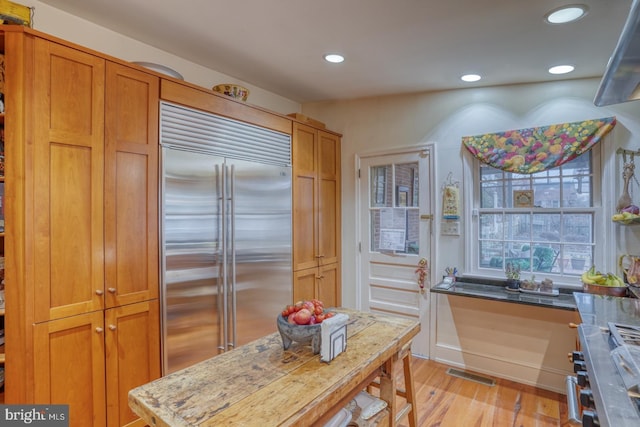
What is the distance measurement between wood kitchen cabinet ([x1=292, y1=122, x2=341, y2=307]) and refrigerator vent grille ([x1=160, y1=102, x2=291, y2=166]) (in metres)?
0.25

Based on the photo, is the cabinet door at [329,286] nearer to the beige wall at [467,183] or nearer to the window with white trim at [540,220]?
the beige wall at [467,183]

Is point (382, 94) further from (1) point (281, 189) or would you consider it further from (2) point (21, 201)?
(2) point (21, 201)

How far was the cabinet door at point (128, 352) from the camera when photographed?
6.17ft

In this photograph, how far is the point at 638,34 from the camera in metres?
1.17

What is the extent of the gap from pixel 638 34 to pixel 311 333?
5.44 feet

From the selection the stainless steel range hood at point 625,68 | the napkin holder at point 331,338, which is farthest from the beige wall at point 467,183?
the napkin holder at point 331,338

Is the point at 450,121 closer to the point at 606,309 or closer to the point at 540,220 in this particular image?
the point at 540,220

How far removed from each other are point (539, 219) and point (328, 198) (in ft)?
6.33

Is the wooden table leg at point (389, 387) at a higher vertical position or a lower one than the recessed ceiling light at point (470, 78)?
lower

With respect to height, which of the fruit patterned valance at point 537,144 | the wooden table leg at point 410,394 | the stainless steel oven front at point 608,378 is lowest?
the wooden table leg at point 410,394

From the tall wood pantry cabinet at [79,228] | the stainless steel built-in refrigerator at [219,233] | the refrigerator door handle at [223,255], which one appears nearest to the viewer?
the tall wood pantry cabinet at [79,228]

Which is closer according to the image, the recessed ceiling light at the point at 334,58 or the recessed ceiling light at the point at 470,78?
the recessed ceiling light at the point at 334,58

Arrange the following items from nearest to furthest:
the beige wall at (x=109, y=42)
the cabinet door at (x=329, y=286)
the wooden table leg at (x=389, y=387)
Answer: the wooden table leg at (x=389, y=387) < the beige wall at (x=109, y=42) < the cabinet door at (x=329, y=286)

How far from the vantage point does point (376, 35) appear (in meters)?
2.15
